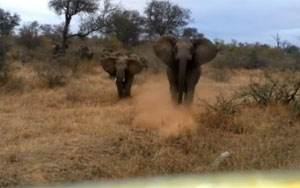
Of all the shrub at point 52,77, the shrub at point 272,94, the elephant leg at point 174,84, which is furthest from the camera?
the shrub at point 52,77

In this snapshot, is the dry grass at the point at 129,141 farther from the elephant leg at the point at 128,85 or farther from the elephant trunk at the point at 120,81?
the elephant leg at the point at 128,85

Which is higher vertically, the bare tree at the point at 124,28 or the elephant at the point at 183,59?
the bare tree at the point at 124,28

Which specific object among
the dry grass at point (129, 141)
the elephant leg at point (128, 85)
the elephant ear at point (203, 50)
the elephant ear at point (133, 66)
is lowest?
the dry grass at point (129, 141)

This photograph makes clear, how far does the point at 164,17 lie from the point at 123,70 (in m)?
26.0

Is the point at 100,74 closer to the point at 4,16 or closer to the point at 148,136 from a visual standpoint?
the point at 148,136

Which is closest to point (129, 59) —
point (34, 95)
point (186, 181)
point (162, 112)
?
point (34, 95)

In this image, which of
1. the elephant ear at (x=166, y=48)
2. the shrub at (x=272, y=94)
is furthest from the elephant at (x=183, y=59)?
the shrub at (x=272, y=94)

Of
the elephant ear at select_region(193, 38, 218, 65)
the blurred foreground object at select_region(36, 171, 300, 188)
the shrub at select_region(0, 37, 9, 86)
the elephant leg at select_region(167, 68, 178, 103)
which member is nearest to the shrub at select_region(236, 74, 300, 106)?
the elephant ear at select_region(193, 38, 218, 65)

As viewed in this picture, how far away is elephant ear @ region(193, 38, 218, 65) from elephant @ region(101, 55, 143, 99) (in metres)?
3.90

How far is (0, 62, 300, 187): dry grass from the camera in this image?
6.70 m

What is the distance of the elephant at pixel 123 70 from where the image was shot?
648 inches

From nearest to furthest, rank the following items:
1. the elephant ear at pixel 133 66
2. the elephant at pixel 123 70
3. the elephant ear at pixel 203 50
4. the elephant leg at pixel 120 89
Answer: the elephant ear at pixel 203 50
the elephant leg at pixel 120 89
the elephant at pixel 123 70
the elephant ear at pixel 133 66

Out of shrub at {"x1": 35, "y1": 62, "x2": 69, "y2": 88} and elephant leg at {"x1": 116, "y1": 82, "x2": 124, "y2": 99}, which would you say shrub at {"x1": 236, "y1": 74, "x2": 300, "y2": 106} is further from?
shrub at {"x1": 35, "y1": 62, "x2": 69, "y2": 88}

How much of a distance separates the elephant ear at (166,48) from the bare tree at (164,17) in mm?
27703
